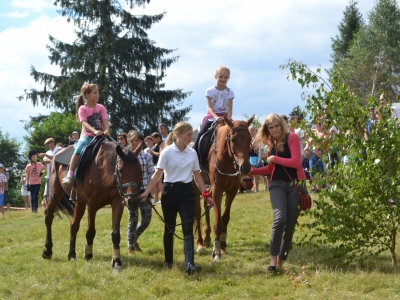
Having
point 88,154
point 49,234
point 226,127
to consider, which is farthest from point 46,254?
point 226,127

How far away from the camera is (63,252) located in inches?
448

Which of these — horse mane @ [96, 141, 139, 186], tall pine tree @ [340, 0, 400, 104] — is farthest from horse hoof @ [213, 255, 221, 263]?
tall pine tree @ [340, 0, 400, 104]

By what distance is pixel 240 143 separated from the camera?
9055mm

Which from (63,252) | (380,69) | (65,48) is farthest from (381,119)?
(380,69)

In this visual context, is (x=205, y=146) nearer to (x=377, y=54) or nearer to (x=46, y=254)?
(x=46, y=254)

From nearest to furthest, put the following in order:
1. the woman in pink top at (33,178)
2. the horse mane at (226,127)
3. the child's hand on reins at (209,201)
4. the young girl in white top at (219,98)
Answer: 1. the child's hand on reins at (209,201)
2. the horse mane at (226,127)
3. the young girl in white top at (219,98)
4. the woman in pink top at (33,178)

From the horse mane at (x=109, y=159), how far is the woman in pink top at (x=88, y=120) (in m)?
0.34

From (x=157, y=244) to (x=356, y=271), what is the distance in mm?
4480

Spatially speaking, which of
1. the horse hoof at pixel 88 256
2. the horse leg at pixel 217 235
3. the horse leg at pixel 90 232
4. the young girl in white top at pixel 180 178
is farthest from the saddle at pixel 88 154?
the horse leg at pixel 217 235

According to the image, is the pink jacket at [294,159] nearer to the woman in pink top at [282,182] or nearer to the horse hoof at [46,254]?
the woman in pink top at [282,182]

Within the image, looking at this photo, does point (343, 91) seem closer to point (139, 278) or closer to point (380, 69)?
point (139, 278)

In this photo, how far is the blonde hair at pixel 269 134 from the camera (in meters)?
8.38

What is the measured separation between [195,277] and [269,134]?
7.25ft

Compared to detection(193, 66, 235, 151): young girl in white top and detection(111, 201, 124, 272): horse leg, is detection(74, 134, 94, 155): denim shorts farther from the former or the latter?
detection(193, 66, 235, 151): young girl in white top
